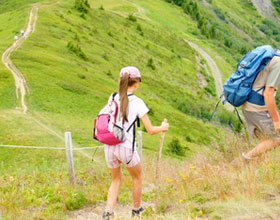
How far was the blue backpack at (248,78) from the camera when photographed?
6.93 meters

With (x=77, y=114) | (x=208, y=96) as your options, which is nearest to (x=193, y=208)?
(x=77, y=114)

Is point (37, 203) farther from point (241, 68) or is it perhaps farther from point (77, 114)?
point (77, 114)

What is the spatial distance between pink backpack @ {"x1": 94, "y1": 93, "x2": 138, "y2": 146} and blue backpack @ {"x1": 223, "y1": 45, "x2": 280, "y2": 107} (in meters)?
2.04

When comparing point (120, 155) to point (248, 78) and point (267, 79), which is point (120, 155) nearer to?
point (248, 78)

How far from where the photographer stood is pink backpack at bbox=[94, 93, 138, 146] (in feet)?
19.4

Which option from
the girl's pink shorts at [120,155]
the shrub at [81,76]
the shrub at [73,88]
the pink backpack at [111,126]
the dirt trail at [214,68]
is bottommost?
the dirt trail at [214,68]

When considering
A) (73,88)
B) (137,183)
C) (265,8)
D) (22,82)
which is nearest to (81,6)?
(73,88)

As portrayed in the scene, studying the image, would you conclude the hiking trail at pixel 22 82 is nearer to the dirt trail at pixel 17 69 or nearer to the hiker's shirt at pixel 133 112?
the dirt trail at pixel 17 69

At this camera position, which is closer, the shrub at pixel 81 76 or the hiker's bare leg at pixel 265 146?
the hiker's bare leg at pixel 265 146

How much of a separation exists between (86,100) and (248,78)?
2052 centimetres

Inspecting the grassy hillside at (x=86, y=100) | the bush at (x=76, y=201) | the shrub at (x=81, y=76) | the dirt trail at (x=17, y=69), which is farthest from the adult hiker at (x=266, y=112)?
the shrub at (x=81, y=76)

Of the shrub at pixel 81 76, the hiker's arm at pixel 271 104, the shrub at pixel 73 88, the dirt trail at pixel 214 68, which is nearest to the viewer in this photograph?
the hiker's arm at pixel 271 104

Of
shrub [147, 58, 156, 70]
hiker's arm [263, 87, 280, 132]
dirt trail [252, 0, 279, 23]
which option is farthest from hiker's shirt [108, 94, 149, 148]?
dirt trail [252, 0, 279, 23]

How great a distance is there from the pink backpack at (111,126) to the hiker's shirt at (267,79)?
2.24 m
